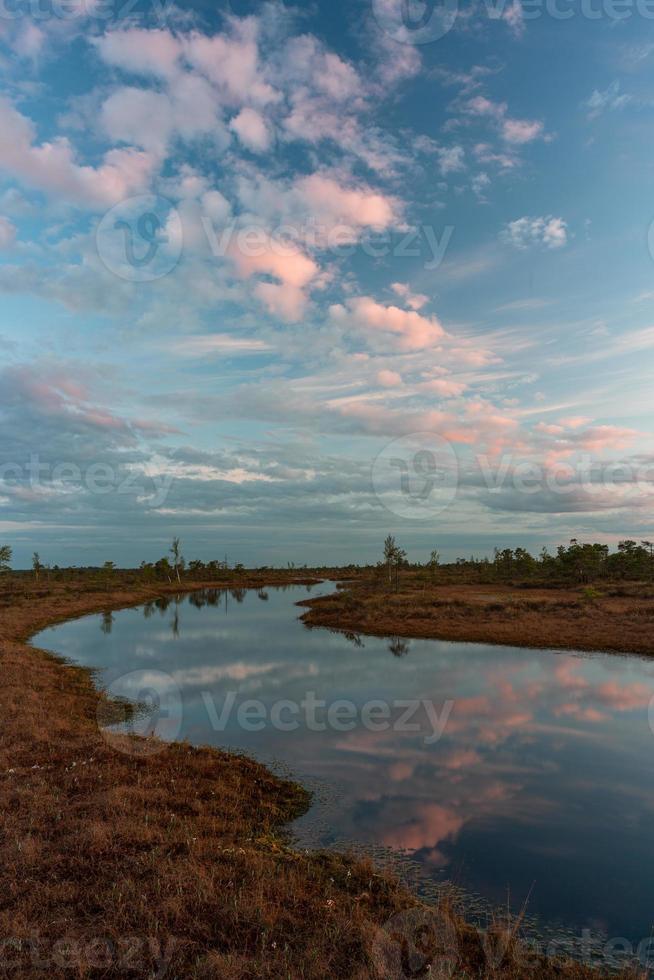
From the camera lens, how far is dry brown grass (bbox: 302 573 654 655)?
36344mm

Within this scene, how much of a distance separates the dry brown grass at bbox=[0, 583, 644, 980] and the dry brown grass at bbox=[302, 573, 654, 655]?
1126 inches

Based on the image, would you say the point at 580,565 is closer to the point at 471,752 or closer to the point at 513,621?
the point at 513,621

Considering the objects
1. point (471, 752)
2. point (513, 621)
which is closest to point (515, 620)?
point (513, 621)

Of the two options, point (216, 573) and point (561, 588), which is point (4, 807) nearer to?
point (561, 588)

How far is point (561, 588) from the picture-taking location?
8012 cm

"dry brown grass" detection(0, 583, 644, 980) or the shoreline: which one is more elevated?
"dry brown grass" detection(0, 583, 644, 980)

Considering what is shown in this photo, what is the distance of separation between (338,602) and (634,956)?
56823mm

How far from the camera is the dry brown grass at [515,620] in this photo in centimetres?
3634

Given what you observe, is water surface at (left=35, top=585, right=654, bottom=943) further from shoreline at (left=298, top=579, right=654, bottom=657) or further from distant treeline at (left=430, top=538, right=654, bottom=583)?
distant treeline at (left=430, top=538, right=654, bottom=583)

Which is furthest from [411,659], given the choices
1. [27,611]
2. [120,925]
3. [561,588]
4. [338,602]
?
[561,588]

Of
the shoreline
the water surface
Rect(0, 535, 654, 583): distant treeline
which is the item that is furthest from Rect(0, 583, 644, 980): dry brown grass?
Rect(0, 535, 654, 583): distant treeline

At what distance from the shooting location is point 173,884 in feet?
26.7

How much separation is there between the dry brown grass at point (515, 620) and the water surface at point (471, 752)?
371 centimetres

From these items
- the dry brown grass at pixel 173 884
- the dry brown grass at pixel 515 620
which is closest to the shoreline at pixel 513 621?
the dry brown grass at pixel 515 620
